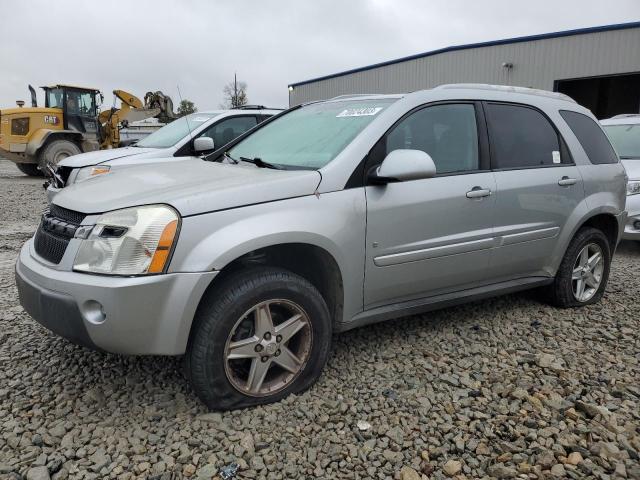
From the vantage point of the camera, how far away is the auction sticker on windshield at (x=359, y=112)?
322 cm

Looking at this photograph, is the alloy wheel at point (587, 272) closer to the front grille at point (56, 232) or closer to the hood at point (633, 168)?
the hood at point (633, 168)

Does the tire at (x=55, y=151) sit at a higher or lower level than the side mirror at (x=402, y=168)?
lower

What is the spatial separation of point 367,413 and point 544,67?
17.7 meters

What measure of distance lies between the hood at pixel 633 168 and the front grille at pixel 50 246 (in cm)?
607

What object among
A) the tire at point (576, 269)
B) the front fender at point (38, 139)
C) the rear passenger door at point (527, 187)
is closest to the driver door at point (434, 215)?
the rear passenger door at point (527, 187)

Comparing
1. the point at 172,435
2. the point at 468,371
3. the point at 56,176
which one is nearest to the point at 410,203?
the point at 468,371

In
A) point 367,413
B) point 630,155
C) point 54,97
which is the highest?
point 54,97

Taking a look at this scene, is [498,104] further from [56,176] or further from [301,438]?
[56,176]

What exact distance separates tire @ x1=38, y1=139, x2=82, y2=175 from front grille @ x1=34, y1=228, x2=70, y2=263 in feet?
44.0

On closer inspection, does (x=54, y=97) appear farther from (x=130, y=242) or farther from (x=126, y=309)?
(x=126, y=309)

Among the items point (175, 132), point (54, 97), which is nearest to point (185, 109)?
point (54, 97)

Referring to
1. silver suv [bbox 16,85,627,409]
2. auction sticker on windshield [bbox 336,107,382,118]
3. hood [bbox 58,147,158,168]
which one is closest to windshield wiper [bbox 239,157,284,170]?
silver suv [bbox 16,85,627,409]

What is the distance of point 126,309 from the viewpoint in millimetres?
2293

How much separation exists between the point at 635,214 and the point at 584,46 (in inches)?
494
